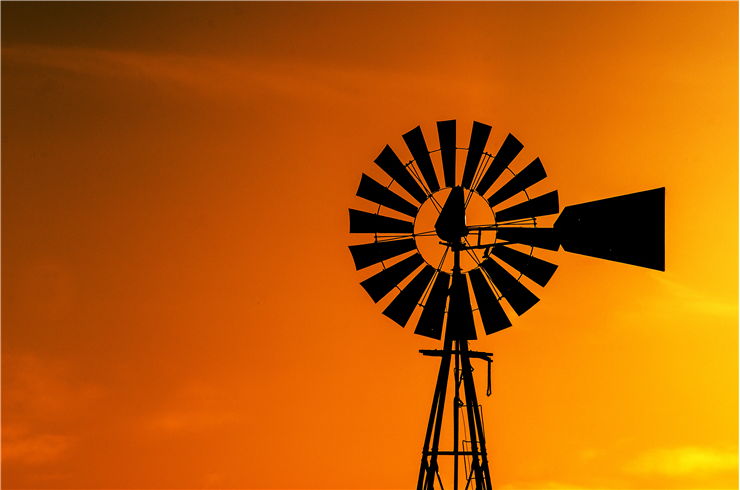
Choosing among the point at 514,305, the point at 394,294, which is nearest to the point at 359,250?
the point at 394,294

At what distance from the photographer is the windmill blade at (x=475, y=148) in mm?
15461

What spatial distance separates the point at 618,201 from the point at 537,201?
0.94 m

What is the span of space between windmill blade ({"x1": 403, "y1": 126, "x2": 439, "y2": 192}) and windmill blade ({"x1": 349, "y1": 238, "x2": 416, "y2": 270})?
72cm

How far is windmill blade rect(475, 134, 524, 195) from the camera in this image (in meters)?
15.5

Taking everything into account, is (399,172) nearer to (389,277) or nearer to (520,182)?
(389,277)

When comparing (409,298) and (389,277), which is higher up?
(389,277)

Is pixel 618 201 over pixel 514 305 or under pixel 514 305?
over

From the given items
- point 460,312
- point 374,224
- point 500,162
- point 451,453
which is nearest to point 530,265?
point 460,312

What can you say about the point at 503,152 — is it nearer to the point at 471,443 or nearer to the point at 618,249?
the point at 618,249

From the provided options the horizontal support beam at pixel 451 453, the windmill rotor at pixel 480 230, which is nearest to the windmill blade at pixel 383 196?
the windmill rotor at pixel 480 230

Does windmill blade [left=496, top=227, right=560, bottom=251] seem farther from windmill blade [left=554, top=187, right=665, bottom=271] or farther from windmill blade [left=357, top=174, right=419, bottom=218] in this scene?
windmill blade [left=357, top=174, right=419, bottom=218]

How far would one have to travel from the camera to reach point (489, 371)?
15.4m

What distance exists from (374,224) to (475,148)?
1.50 m

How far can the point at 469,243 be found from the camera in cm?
1541
